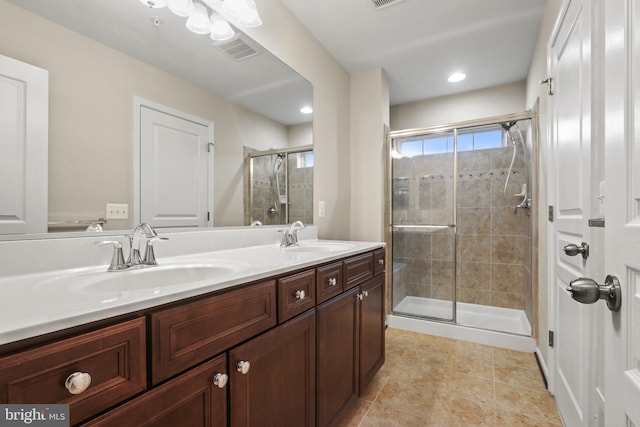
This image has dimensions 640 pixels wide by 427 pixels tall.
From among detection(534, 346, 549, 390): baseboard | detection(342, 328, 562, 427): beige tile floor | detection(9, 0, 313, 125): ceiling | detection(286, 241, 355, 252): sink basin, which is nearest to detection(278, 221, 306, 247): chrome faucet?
detection(286, 241, 355, 252): sink basin

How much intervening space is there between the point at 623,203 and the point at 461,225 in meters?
2.79

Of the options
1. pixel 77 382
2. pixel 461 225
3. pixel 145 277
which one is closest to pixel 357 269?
pixel 145 277

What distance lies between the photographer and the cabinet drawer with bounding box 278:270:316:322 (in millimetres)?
985

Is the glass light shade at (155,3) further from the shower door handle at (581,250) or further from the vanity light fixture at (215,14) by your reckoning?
the shower door handle at (581,250)

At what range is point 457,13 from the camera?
76.5 inches

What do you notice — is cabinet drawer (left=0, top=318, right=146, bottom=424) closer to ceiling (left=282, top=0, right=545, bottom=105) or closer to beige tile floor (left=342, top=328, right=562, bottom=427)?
beige tile floor (left=342, top=328, right=562, bottom=427)

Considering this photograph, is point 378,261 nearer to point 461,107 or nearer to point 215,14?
point 215,14

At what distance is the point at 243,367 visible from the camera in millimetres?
812

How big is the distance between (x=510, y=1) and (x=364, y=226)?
6.13 ft

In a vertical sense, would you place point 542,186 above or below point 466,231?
above

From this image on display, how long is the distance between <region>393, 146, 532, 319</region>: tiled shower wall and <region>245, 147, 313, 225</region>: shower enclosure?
3.76 feet

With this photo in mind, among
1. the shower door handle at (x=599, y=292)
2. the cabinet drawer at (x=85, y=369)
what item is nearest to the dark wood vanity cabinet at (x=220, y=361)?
the cabinet drawer at (x=85, y=369)

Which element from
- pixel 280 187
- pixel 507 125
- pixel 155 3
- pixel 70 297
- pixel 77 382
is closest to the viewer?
pixel 77 382

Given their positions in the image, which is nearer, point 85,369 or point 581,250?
point 85,369
